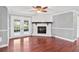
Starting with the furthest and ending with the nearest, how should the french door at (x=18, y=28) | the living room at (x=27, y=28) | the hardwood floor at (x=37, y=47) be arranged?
the french door at (x=18, y=28) → the hardwood floor at (x=37, y=47) → the living room at (x=27, y=28)

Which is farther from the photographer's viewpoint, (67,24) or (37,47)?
(67,24)

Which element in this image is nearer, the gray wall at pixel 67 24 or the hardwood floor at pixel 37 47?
the hardwood floor at pixel 37 47

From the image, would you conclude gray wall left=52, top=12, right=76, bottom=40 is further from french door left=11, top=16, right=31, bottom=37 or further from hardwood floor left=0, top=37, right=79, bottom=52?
french door left=11, top=16, right=31, bottom=37

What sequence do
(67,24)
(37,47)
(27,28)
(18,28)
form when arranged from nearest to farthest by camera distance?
1. (18,28)
2. (37,47)
3. (27,28)
4. (67,24)

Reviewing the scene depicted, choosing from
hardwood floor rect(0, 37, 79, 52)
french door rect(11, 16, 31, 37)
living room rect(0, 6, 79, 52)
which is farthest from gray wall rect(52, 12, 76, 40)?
french door rect(11, 16, 31, 37)

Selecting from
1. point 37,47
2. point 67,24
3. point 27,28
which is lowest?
point 37,47

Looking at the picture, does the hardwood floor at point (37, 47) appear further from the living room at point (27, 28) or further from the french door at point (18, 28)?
the french door at point (18, 28)

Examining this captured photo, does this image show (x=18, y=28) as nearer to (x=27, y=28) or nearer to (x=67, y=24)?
(x=27, y=28)

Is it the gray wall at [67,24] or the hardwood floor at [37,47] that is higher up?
the gray wall at [67,24]

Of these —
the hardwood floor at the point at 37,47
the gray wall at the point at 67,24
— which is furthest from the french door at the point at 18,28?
the gray wall at the point at 67,24

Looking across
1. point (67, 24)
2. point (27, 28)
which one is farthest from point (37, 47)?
point (67, 24)
